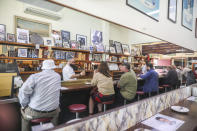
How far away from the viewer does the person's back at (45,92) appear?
1.72m

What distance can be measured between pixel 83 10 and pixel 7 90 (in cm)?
198

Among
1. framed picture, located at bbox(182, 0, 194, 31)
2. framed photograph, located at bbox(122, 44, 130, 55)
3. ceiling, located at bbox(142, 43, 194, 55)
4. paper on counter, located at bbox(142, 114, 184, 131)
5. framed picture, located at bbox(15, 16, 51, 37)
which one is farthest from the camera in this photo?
framed photograph, located at bbox(122, 44, 130, 55)

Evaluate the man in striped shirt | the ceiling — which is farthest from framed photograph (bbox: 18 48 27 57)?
the ceiling

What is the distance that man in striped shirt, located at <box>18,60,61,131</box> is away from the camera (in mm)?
1674

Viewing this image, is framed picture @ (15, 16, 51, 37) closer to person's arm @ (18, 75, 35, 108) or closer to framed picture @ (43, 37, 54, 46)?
framed picture @ (43, 37, 54, 46)

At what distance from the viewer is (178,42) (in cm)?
276

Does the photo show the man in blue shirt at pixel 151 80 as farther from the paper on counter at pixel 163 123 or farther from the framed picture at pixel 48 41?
the framed picture at pixel 48 41

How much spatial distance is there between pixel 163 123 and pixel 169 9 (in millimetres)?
2051

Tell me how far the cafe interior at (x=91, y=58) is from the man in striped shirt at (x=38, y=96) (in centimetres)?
2

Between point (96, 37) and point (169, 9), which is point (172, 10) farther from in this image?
point (96, 37)

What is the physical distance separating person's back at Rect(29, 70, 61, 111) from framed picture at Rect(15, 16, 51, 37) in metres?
3.41

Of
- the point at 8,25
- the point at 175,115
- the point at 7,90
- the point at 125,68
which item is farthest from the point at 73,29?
the point at 175,115

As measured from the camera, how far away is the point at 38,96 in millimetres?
1716

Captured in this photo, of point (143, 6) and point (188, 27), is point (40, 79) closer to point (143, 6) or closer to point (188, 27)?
point (143, 6)
